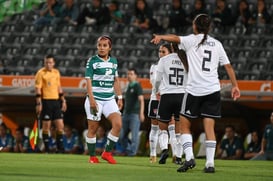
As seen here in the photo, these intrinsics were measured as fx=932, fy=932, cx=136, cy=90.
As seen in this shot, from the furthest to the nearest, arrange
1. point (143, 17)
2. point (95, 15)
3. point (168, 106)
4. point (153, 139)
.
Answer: point (95, 15), point (143, 17), point (153, 139), point (168, 106)

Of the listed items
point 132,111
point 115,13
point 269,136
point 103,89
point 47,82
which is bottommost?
point 269,136

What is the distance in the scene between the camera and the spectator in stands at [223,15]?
88.1 feet

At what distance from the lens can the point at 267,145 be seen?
22.8m

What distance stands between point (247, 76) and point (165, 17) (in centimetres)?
428

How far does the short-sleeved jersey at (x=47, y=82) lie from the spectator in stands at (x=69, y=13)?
6965mm

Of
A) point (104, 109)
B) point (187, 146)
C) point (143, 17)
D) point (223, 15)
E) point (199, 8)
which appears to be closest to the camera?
point (187, 146)

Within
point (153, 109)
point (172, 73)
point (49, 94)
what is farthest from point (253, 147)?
point (172, 73)

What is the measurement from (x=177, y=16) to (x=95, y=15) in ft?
10.3

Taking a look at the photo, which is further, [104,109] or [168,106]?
[168,106]

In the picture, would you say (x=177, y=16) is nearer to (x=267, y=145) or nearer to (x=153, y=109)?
(x=267, y=145)

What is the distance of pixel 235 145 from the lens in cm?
2398

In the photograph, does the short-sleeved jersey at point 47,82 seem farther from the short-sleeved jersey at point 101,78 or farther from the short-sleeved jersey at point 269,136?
the short-sleeved jersey at point 101,78

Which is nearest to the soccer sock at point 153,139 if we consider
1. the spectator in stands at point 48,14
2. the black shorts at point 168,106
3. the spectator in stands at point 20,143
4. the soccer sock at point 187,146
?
the black shorts at point 168,106

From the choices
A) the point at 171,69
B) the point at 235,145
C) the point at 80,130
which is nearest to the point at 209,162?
the point at 171,69
